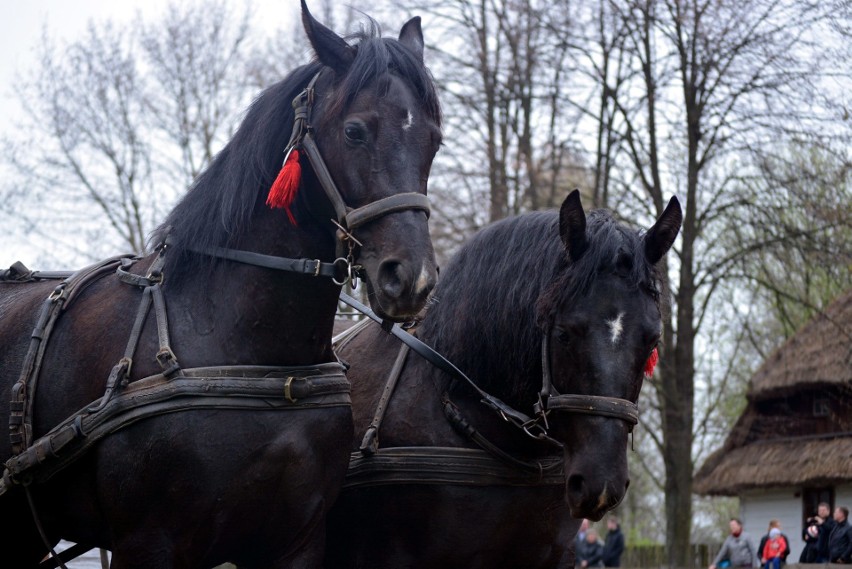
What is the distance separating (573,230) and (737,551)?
14.0 meters

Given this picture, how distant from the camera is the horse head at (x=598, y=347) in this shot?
443 centimetres

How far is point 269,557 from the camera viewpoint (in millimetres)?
4199

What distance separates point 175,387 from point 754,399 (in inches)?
949

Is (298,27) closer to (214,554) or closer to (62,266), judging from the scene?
(62,266)

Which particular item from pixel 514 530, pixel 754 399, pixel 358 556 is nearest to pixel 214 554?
pixel 358 556

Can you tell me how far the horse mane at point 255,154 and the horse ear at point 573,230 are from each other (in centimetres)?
80

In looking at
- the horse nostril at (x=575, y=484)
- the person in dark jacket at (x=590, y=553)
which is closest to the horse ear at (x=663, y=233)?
the horse nostril at (x=575, y=484)

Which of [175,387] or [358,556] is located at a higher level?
[175,387]

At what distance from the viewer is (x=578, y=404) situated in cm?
450

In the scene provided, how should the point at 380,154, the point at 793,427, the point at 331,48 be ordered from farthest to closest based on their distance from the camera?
the point at 793,427
the point at 331,48
the point at 380,154

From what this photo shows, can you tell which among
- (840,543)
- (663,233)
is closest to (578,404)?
(663,233)

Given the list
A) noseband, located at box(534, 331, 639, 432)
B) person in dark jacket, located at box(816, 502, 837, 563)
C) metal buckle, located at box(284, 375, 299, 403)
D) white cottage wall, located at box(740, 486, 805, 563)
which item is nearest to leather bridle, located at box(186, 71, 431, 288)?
metal buckle, located at box(284, 375, 299, 403)

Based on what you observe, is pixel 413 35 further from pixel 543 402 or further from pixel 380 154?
pixel 543 402

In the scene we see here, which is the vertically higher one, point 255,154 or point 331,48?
point 331,48
